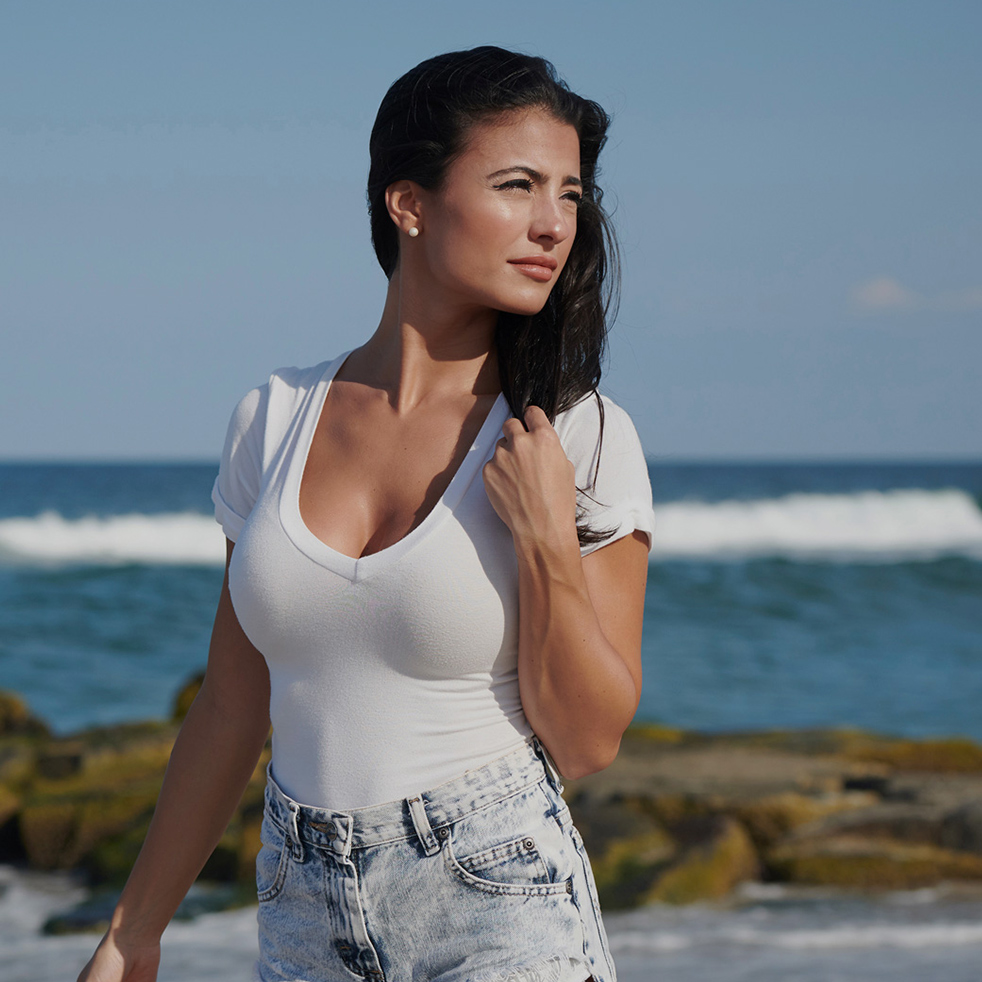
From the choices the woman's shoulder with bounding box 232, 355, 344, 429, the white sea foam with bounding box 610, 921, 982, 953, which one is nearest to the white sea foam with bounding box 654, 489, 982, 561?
the white sea foam with bounding box 610, 921, 982, 953

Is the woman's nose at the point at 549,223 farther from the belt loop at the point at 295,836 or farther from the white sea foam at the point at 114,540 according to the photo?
the white sea foam at the point at 114,540

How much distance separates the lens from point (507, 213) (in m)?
1.87

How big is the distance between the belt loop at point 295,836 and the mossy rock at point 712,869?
13.0ft

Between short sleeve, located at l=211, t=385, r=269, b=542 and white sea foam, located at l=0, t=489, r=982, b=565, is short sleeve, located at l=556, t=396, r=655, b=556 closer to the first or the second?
short sleeve, located at l=211, t=385, r=269, b=542

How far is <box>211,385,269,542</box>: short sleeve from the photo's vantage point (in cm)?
202

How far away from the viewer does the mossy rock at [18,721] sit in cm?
892

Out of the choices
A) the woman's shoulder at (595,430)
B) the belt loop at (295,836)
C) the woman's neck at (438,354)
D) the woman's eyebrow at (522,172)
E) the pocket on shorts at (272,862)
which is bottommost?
the pocket on shorts at (272,862)

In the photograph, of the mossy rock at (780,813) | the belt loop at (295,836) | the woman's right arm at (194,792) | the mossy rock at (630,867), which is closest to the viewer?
the belt loop at (295,836)

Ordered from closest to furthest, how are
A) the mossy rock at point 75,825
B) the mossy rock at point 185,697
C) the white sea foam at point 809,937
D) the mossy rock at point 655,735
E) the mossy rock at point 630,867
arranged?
the white sea foam at point 809,937 < the mossy rock at point 630,867 < the mossy rock at point 75,825 < the mossy rock at point 655,735 < the mossy rock at point 185,697

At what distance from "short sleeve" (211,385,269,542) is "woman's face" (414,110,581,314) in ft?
1.40

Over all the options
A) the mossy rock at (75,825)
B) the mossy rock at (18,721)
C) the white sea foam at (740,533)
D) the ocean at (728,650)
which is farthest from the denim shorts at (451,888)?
the white sea foam at (740,533)

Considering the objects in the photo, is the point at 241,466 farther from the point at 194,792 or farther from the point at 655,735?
the point at 655,735

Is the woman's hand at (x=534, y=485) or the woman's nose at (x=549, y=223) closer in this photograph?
the woman's hand at (x=534, y=485)

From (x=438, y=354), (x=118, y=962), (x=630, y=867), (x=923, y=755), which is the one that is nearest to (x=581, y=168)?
(x=438, y=354)
